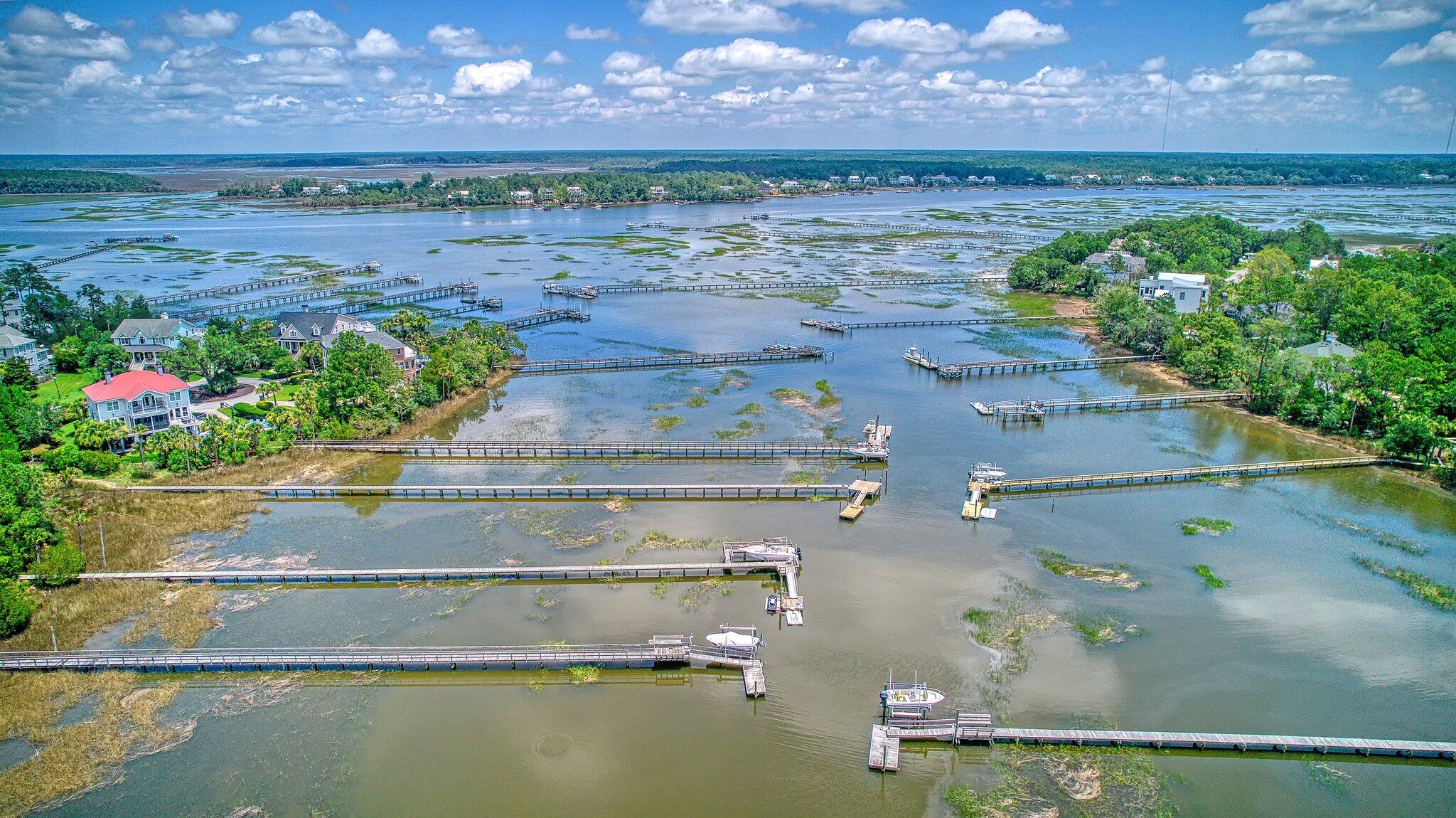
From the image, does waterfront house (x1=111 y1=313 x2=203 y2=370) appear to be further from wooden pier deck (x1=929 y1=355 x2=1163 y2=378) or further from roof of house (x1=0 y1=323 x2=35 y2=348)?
wooden pier deck (x1=929 y1=355 x2=1163 y2=378)

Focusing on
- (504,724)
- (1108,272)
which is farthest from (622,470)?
(1108,272)

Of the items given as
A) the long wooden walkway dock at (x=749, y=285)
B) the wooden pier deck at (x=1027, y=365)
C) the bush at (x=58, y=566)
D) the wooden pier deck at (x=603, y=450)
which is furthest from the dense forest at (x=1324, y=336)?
the bush at (x=58, y=566)

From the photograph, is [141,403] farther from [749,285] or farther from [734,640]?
[749,285]

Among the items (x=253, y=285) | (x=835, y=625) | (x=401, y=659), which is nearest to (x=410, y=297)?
(x=253, y=285)

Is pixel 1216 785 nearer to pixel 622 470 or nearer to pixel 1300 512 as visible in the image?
pixel 1300 512

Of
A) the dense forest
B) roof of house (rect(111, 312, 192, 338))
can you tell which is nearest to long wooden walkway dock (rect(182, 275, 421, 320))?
roof of house (rect(111, 312, 192, 338))

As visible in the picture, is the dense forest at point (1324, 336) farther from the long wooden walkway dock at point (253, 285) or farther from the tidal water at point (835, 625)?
the long wooden walkway dock at point (253, 285)
